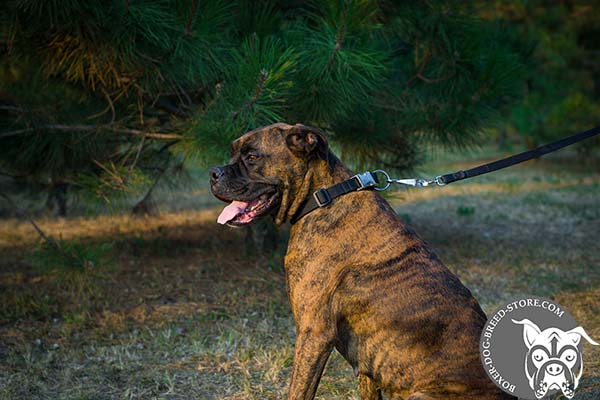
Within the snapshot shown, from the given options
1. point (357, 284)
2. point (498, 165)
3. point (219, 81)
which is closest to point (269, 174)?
point (357, 284)

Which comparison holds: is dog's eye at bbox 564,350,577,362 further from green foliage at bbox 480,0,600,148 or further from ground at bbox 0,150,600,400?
green foliage at bbox 480,0,600,148

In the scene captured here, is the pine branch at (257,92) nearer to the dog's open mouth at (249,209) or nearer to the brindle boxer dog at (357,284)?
the brindle boxer dog at (357,284)

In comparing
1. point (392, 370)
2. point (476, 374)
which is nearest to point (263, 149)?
point (392, 370)

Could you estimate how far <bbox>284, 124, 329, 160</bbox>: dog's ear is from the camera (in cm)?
269

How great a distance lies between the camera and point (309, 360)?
250cm

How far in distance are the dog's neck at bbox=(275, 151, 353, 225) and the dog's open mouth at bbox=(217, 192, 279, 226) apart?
0.05m

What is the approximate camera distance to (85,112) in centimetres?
552

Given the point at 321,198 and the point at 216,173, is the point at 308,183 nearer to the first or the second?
the point at 321,198

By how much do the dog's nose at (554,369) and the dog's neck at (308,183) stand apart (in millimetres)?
1100

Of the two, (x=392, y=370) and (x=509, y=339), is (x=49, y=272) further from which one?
(x=509, y=339)

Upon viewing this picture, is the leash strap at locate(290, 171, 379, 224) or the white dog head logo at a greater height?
the leash strap at locate(290, 171, 379, 224)

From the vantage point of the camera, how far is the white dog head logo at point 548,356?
244 centimetres

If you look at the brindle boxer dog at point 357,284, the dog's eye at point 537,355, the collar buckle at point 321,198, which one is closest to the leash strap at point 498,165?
the brindle boxer dog at point 357,284

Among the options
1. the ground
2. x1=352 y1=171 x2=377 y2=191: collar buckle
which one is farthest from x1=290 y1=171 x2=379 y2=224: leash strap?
the ground
